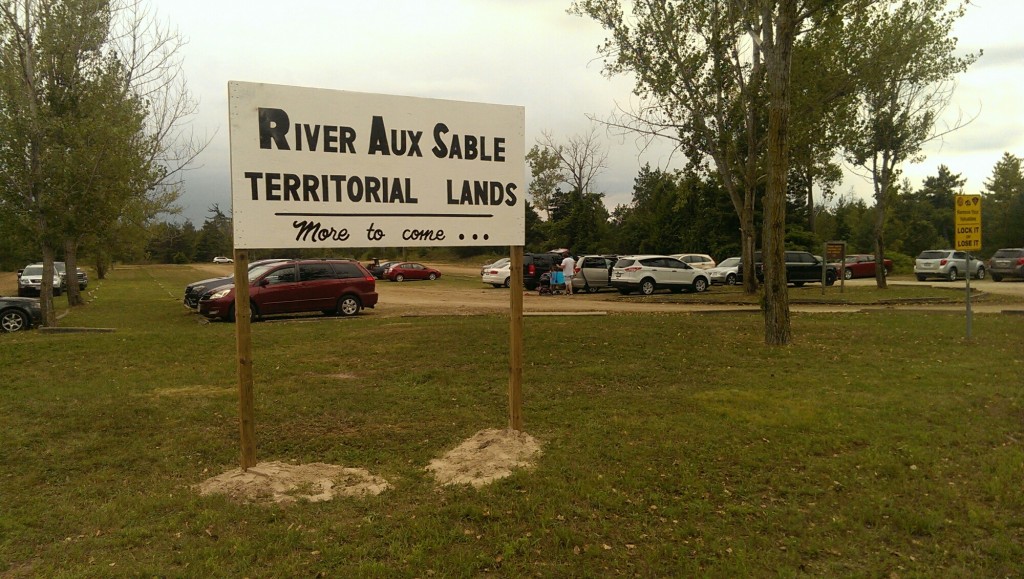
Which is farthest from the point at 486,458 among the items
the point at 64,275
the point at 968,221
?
the point at 64,275

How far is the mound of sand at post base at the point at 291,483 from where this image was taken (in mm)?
5051

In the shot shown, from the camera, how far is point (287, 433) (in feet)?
21.9

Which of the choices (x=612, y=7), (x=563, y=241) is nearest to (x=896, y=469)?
(x=612, y=7)

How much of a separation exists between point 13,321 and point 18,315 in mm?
184

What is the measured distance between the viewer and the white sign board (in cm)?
532

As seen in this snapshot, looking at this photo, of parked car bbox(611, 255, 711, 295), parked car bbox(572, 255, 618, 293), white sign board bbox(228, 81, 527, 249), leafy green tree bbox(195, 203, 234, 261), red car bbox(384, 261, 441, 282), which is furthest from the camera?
leafy green tree bbox(195, 203, 234, 261)

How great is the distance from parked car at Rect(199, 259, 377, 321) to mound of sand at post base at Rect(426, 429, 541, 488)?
12.5 m

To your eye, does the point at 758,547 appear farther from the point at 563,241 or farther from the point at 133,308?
the point at 563,241

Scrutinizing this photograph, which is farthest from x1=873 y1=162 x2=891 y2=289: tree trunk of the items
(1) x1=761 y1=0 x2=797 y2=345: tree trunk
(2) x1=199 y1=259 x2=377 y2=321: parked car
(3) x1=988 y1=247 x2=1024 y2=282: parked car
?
(2) x1=199 y1=259 x2=377 y2=321: parked car

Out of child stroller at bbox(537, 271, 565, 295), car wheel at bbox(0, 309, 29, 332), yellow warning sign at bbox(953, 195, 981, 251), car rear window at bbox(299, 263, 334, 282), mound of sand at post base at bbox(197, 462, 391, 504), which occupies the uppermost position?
yellow warning sign at bbox(953, 195, 981, 251)

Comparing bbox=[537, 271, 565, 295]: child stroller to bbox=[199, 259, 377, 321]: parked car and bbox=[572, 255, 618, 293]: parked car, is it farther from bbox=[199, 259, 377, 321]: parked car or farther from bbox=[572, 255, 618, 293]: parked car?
bbox=[199, 259, 377, 321]: parked car

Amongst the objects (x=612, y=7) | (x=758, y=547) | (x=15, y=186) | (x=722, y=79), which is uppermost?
(x=612, y=7)

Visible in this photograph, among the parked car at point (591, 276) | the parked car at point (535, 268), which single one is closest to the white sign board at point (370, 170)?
the parked car at point (591, 276)

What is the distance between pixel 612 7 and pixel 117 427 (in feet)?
66.8
